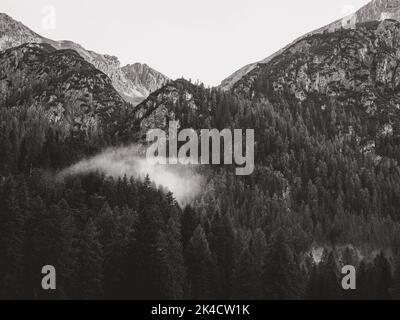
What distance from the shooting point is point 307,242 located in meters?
176

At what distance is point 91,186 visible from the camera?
167250 mm

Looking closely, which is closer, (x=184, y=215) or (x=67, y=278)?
(x=67, y=278)

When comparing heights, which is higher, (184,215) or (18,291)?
(184,215)

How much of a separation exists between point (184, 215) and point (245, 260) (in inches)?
1612

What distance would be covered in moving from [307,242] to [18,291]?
11872 centimetres

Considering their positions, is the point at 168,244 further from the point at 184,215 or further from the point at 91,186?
the point at 91,186
